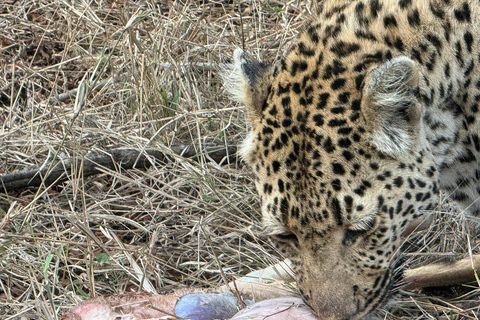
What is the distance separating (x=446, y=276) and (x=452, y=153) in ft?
4.19

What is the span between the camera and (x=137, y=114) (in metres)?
7.77

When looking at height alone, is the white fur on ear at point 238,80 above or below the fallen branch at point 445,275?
above

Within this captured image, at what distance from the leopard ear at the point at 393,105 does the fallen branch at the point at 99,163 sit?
3.09 metres

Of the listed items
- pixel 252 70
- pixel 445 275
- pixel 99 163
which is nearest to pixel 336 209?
pixel 252 70

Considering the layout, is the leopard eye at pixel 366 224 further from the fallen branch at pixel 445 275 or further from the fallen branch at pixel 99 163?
the fallen branch at pixel 99 163

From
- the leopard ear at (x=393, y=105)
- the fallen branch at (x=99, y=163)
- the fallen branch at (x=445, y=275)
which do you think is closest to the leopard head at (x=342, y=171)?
the leopard ear at (x=393, y=105)

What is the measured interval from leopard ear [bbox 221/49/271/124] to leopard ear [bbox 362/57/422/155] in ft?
2.40

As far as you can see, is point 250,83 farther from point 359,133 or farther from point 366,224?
point 366,224

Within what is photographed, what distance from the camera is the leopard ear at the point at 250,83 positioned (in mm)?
4605

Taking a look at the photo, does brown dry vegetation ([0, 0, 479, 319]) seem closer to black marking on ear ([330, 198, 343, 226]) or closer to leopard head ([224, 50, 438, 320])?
leopard head ([224, 50, 438, 320])

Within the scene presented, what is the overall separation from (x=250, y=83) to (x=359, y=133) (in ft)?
2.73

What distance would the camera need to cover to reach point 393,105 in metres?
4.12

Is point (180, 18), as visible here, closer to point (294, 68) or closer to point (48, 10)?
point (48, 10)

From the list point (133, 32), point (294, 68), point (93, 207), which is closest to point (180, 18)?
point (133, 32)
